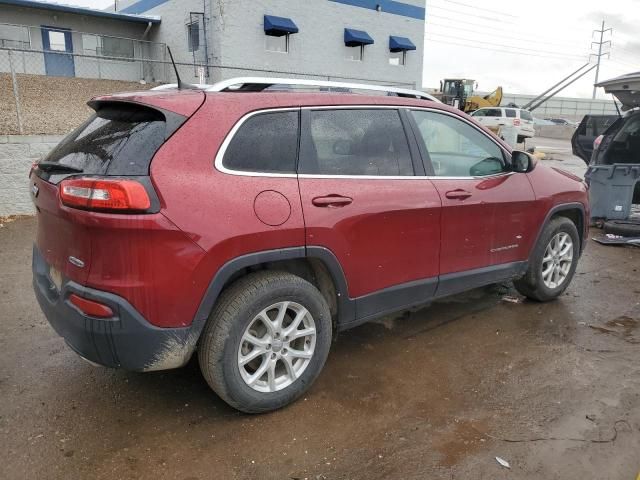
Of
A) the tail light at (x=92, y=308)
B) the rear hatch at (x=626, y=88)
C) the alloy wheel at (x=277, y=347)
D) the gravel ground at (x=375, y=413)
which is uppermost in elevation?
the rear hatch at (x=626, y=88)

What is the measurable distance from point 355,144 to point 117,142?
141 cm

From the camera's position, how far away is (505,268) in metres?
4.25

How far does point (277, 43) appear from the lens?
73.0 ft

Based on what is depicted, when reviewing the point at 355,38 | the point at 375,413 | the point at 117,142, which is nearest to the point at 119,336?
the point at 117,142

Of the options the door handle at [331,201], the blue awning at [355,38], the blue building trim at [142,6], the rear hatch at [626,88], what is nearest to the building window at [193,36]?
the blue building trim at [142,6]

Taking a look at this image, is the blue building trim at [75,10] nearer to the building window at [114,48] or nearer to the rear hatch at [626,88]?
the building window at [114,48]

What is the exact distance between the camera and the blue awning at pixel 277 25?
21.1 metres

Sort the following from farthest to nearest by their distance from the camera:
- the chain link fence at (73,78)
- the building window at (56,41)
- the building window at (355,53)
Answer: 1. the building window at (355,53)
2. the building window at (56,41)
3. the chain link fence at (73,78)

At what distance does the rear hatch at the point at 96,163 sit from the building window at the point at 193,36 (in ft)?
67.3

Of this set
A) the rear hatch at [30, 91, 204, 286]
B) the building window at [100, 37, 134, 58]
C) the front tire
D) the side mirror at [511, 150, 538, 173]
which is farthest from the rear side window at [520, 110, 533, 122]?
the rear hatch at [30, 91, 204, 286]

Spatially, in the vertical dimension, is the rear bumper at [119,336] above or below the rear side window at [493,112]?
below

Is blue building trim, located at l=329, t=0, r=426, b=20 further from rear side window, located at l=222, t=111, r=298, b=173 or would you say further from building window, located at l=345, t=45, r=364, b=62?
rear side window, located at l=222, t=111, r=298, b=173

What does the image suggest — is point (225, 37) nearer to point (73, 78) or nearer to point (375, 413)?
point (73, 78)

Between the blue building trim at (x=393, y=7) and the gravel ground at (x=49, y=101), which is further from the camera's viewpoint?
the blue building trim at (x=393, y=7)
